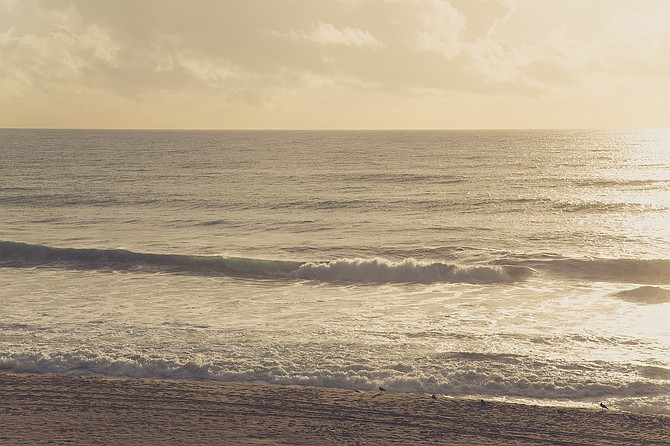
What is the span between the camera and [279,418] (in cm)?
1085

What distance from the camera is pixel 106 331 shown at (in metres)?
15.8

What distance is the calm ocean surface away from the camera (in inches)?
522

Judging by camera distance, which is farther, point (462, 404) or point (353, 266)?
point (353, 266)

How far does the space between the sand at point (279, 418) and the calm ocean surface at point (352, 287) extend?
0.77m

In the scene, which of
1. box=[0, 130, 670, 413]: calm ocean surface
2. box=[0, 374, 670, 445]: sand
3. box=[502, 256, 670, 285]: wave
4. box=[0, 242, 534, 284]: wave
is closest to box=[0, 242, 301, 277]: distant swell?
box=[0, 242, 534, 284]: wave

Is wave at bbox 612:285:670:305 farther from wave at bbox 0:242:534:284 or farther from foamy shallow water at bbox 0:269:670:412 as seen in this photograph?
wave at bbox 0:242:534:284

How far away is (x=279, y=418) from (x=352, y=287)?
11.7 meters

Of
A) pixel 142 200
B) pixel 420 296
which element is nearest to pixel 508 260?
pixel 420 296

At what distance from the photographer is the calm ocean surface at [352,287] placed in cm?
1325

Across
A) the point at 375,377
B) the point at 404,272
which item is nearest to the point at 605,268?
the point at 404,272

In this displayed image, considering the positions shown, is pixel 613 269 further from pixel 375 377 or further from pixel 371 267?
pixel 375 377

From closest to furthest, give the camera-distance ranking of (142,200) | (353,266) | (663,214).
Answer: (353,266) → (663,214) → (142,200)

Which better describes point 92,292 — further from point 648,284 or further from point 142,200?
point 142,200

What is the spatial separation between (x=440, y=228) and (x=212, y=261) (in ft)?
40.9
